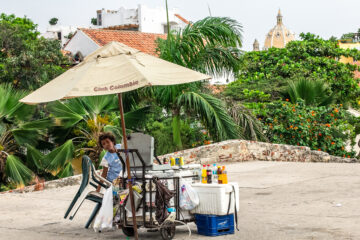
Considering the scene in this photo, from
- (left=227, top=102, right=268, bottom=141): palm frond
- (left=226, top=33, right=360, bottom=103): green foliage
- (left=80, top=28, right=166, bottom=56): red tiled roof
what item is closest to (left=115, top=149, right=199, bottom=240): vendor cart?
(left=227, top=102, right=268, bottom=141): palm frond

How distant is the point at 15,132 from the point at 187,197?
9.52 metres

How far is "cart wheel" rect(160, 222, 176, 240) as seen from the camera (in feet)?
24.2

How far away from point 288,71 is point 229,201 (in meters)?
22.5

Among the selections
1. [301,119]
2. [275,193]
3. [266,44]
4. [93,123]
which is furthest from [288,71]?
[266,44]

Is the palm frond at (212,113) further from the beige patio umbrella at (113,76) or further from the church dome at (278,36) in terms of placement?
the church dome at (278,36)

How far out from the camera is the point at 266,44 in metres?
161

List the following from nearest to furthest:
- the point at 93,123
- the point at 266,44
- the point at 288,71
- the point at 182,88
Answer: the point at 93,123 < the point at 182,88 < the point at 288,71 < the point at 266,44

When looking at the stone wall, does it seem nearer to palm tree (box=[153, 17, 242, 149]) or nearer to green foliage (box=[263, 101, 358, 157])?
palm tree (box=[153, 17, 242, 149])

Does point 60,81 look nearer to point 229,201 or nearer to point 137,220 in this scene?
point 137,220

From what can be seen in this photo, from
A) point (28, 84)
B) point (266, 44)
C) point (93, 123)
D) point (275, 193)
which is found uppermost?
point (266, 44)

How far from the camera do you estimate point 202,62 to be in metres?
18.7

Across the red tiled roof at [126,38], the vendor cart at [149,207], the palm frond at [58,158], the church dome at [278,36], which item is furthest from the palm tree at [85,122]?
the church dome at [278,36]

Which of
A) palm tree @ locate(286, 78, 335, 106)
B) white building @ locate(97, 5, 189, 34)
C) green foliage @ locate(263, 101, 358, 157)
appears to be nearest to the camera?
green foliage @ locate(263, 101, 358, 157)

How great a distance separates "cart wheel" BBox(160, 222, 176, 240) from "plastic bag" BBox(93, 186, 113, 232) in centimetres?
67
